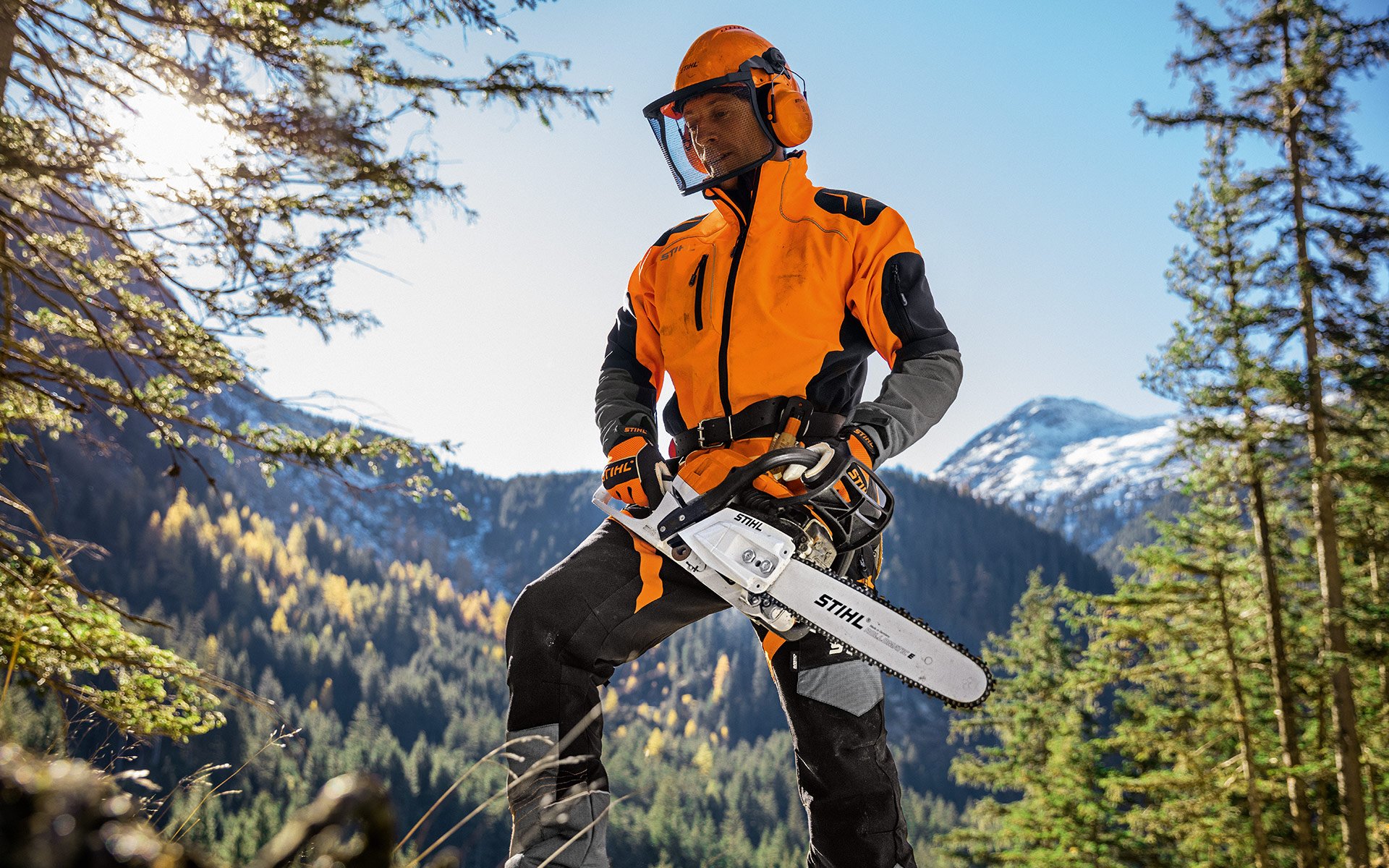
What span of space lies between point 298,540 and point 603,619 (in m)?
138

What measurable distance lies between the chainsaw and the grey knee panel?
54 millimetres

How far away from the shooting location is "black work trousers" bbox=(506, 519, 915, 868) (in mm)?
2387

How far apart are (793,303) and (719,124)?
2.74ft

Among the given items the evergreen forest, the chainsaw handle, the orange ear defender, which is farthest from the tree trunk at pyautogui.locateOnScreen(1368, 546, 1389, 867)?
the chainsaw handle

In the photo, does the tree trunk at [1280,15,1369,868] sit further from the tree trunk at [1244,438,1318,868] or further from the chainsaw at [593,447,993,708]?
the chainsaw at [593,447,993,708]

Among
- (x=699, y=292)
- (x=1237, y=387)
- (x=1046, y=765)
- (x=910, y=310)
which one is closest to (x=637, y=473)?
(x=699, y=292)

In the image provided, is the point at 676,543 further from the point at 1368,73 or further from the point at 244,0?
the point at 1368,73

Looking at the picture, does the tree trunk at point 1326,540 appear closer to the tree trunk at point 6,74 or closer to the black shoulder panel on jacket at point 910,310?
the black shoulder panel on jacket at point 910,310

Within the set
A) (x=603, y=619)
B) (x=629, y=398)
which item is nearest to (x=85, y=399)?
(x=629, y=398)

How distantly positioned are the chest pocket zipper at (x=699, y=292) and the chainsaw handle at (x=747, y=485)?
2.02 feet

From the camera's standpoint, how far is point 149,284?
16.4 ft

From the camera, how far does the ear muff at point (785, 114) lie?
121 inches

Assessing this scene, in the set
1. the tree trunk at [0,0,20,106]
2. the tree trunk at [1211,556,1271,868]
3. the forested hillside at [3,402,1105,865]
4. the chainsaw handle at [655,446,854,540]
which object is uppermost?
the tree trunk at [0,0,20,106]

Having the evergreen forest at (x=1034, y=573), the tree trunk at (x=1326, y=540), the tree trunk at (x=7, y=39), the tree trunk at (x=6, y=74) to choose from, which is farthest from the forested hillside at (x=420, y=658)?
the tree trunk at (x=7, y=39)
